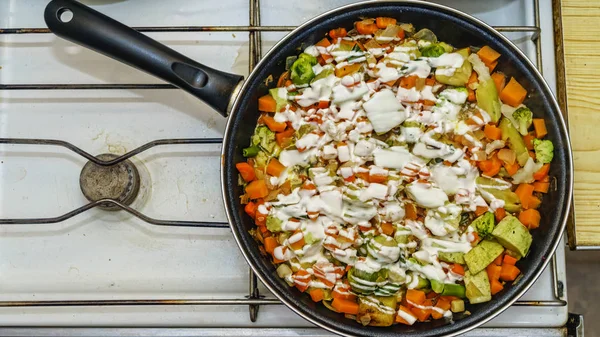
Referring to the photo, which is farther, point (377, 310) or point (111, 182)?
point (111, 182)

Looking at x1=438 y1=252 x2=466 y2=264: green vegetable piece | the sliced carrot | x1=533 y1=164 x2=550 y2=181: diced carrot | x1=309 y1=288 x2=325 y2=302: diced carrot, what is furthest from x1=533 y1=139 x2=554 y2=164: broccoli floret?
x1=309 y1=288 x2=325 y2=302: diced carrot

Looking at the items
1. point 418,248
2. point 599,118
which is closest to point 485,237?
point 418,248

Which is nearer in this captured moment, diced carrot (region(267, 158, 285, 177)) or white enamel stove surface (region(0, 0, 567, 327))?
diced carrot (region(267, 158, 285, 177))

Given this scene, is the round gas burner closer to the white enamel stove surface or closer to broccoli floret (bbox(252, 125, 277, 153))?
the white enamel stove surface

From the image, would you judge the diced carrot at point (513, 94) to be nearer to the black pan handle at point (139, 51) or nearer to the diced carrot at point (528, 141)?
the diced carrot at point (528, 141)

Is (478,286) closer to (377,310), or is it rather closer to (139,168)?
(377,310)

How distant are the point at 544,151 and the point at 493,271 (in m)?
0.22

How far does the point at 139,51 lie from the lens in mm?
916

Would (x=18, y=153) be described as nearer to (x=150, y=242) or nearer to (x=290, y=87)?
(x=150, y=242)

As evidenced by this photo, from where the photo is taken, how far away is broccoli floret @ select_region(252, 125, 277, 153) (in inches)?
38.3

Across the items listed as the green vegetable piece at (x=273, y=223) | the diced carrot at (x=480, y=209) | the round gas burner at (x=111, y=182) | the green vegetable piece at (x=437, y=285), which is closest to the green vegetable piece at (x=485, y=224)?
the diced carrot at (x=480, y=209)

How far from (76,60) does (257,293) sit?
2.06 feet

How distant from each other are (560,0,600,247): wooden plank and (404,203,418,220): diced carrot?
13.9 inches

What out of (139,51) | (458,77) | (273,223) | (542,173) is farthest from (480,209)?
(139,51)
